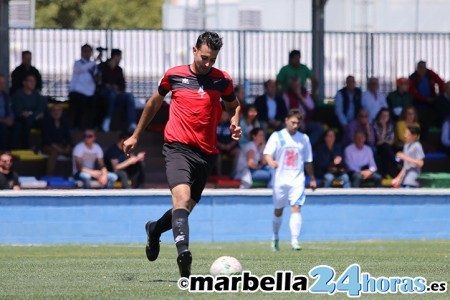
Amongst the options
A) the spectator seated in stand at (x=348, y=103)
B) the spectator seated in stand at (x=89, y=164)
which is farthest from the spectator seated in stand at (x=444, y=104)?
the spectator seated in stand at (x=89, y=164)

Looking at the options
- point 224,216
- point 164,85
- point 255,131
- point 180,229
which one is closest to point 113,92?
point 255,131

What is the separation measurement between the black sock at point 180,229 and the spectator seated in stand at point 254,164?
12.9m

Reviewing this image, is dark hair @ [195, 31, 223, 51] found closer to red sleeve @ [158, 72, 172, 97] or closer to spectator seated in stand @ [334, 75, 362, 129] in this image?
red sleeve @ [158, 72, 172, 97]

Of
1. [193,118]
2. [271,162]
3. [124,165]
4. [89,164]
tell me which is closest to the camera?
[193,118]

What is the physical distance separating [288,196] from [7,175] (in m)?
6.20

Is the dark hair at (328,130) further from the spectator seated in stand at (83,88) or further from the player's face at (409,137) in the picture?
the spectator seated in stand at (83,88)

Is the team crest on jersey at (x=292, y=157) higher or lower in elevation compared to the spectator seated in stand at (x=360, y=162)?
higher

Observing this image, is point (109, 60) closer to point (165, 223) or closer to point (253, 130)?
point (253, 130)

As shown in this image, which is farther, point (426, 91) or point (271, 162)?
point (426, 91)

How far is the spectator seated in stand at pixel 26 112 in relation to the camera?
2375 cm

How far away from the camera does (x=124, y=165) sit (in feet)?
75.7

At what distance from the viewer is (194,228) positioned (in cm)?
2242

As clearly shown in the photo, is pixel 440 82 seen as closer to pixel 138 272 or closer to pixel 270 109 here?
pixel 270 109

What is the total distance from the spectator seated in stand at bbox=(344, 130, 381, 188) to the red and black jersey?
1296 cm
